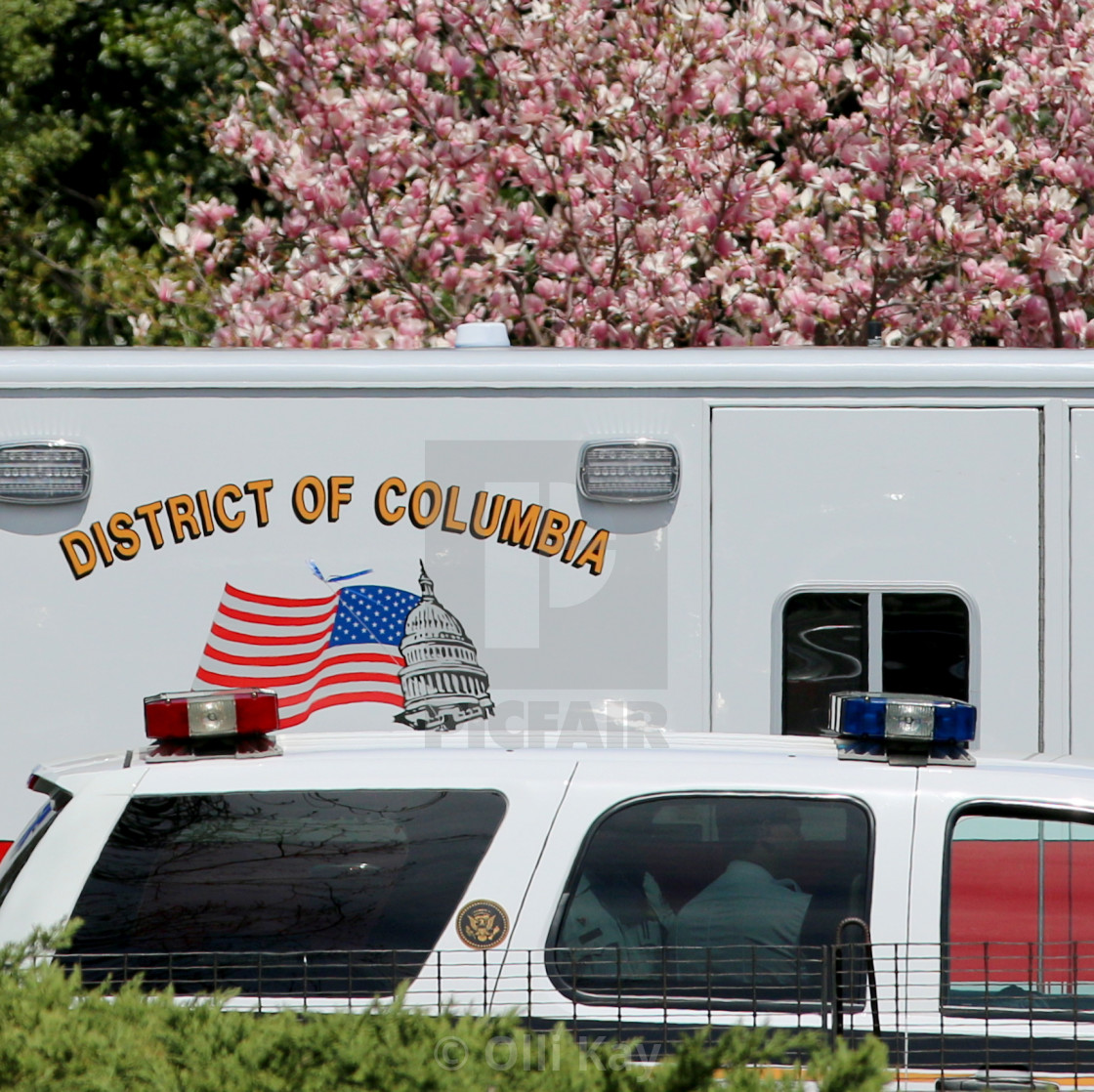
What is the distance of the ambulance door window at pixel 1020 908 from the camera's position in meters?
3.03

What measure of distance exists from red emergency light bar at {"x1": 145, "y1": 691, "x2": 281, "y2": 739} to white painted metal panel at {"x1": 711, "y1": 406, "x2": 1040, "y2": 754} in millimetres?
2090

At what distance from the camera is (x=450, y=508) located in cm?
Result: 509

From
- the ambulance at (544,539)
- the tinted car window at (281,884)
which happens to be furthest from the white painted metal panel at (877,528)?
the tinted car window at (281,884)

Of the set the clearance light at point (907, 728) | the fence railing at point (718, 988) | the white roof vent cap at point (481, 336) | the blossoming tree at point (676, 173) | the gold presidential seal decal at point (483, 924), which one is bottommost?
the fence railing at point (718, 988)

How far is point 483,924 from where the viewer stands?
10.1ft

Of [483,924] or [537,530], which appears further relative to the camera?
[537,530]

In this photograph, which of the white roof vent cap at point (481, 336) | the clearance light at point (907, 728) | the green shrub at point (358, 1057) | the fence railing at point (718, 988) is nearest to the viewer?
the green shrub at point (358, 1057)

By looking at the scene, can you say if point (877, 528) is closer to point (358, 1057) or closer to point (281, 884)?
point (281, 884)

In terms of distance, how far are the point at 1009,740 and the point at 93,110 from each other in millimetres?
11258

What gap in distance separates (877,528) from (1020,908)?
186cm

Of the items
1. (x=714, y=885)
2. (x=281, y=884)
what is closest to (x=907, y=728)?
(x=714, y=885)

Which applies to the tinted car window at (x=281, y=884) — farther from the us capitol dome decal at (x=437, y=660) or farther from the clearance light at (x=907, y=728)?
the us capitol dome decal at (x=437, y=660)

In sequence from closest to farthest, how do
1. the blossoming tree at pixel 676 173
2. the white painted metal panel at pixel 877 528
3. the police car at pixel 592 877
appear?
the police car at pixel 592 877 < the white painted metal panel at pixel 877 528 < the blossoming tree at pixel 676 173

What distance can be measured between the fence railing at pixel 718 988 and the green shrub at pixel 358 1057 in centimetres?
33
